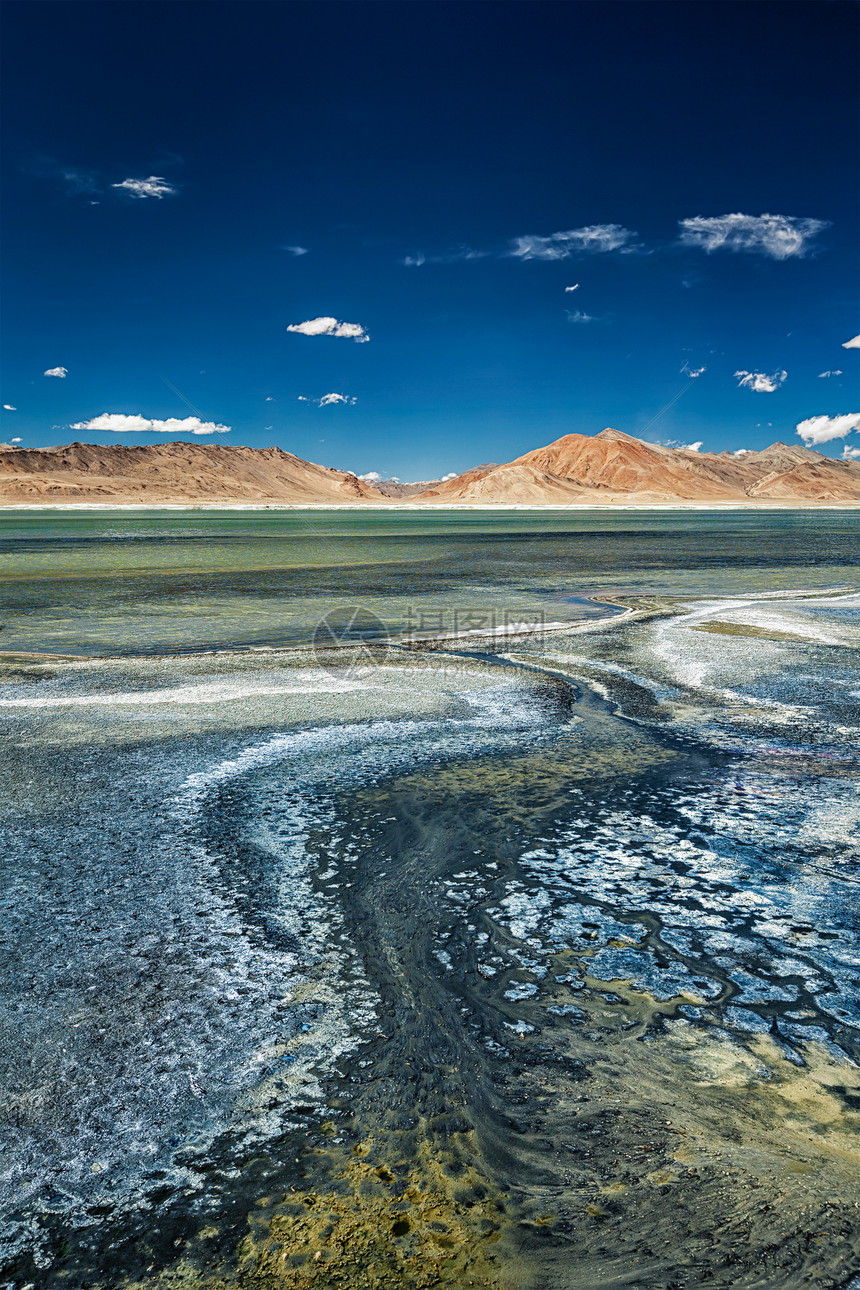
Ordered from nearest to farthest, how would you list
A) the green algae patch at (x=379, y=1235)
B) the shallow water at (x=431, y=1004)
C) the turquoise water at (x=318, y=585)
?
the green algae patch at (x=379, y=1235), the shallow water at (x=431, y=1004), the turquoise water at (x=318, y=585)

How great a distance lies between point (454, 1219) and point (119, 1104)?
106 cm

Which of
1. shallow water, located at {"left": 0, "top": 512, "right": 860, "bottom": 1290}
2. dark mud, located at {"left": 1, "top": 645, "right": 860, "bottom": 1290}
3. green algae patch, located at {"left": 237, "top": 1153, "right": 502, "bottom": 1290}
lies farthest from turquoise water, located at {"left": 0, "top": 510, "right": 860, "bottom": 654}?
green algae patch, located at {"left": 237, "top": 1153, "right": 502, "bottom": 1290}

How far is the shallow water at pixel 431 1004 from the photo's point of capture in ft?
6.51

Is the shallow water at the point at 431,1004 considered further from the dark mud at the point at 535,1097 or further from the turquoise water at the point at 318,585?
the turquoise water at the point at 318,585

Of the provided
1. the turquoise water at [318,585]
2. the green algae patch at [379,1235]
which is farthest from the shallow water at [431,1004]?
the turquoise water at [318,585]

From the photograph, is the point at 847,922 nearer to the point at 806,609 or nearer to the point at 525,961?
the point at 525,961

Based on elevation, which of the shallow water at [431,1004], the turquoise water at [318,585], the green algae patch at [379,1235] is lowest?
the green algae patch at [379,1235]

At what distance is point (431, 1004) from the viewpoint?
9.46 ft

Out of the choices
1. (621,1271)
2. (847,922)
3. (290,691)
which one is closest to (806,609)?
(290,691)

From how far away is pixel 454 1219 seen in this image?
202 centimetres

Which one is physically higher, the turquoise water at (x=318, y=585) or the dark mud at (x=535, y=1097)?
the turquoise water at (x=318, y=585)

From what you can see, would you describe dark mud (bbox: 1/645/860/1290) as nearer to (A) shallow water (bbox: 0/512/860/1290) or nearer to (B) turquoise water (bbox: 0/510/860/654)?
(A) shallow water (bbox: 0/512/860/1290)

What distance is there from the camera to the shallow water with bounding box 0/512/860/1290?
1.99 m

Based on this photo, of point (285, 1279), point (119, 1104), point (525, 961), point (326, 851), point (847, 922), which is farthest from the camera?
point (326, 851)
